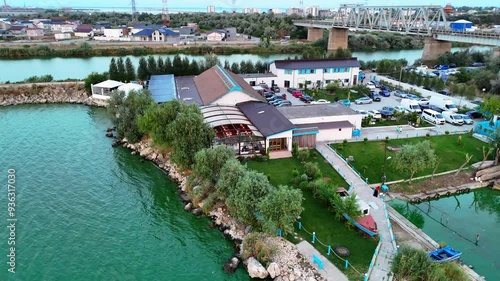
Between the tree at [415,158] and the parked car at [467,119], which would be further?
the parked car at [467,119]

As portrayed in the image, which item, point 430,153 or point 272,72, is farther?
point 272,72

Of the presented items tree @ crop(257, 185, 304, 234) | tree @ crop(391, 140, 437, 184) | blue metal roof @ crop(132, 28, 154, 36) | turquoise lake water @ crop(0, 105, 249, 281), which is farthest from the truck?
blue metal roof @ crop(132, 28, 154, 36)

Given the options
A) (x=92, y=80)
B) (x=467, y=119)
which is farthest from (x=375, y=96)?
(x=92, y=80)

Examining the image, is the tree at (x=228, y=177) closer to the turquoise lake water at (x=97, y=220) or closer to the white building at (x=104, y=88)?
the turquoise lake water at (x=97, y=220)

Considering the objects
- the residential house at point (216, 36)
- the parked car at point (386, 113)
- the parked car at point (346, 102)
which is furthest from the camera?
the residential house at point (216, 36)

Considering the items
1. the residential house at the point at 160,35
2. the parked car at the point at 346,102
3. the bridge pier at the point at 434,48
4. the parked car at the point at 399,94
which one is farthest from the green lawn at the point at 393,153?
the residential house at the point at 160,35

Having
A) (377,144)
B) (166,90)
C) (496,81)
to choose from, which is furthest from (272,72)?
(496,81)

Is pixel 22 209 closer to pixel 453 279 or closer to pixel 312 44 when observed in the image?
pixel 453 279
